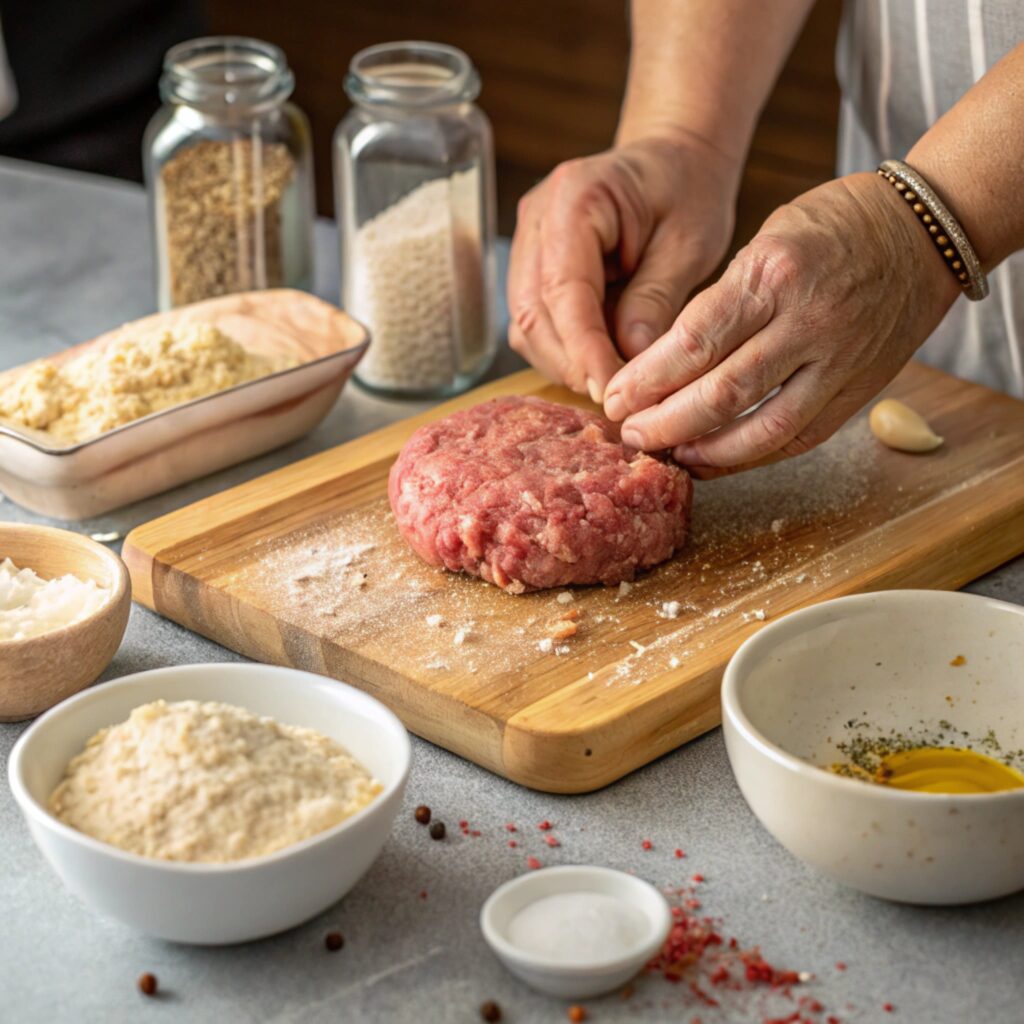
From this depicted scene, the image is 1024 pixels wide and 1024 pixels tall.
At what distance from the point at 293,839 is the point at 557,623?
52 cm

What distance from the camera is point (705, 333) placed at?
1648 millimetres

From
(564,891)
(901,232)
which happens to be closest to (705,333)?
(901,232)

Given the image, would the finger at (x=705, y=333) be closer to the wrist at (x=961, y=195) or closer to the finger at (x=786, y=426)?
the finger at (x=786, y=426)

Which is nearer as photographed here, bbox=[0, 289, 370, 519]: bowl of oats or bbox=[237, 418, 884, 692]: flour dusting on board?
bbox=[237, 418, 884, 692]: flour dusting on board

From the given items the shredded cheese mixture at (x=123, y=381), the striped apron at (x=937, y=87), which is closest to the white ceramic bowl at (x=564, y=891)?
the shredded cheese mixture at (x=123, y=381)

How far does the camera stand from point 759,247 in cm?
162

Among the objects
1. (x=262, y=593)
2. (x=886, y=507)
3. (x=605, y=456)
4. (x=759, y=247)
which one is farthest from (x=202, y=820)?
(x=886, y=507)

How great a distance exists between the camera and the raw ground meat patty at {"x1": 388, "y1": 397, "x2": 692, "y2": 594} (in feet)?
5.33

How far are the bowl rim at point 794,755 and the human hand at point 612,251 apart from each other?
0.64 metres

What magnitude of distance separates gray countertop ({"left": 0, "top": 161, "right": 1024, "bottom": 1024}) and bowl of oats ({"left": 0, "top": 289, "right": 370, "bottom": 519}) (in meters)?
0.42

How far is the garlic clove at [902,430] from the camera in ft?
6.38

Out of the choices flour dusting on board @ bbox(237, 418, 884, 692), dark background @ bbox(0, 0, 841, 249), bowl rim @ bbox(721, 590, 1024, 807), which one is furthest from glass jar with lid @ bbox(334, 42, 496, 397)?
dark background @ bbox(0, 0, 841, 249)

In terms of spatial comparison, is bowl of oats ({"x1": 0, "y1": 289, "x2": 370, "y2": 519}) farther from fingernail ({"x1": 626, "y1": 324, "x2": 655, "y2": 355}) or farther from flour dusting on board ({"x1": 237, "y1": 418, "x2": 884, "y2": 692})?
fingernail ({"x1": 626, "y1": 324, "x2": 655, "y2": 355})

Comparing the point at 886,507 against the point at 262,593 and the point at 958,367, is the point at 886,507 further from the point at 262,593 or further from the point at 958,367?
the point at 262,593
